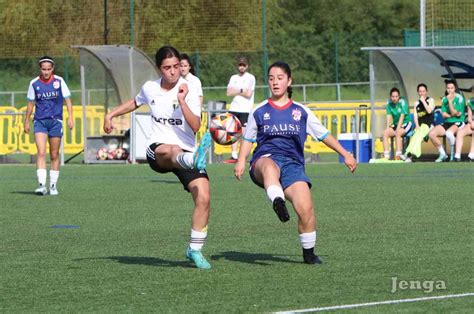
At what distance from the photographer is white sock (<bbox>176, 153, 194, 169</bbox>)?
9977 mm

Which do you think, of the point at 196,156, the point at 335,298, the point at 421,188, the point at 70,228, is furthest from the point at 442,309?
the point at 421,188

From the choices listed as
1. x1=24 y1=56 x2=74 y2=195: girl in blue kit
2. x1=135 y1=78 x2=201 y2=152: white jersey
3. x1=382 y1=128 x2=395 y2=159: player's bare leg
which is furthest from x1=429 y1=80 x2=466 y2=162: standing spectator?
x1=135 y1=78 x2=201 y2=152: white jersey

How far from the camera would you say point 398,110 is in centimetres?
2702

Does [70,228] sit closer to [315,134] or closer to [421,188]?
[315,134]

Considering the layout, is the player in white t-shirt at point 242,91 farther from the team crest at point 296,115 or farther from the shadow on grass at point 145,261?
the team crest at point 296,115

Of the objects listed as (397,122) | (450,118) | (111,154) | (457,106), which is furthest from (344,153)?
(111,154)

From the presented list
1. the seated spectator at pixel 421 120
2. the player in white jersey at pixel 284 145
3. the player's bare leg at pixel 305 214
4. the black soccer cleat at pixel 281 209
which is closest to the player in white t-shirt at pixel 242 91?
the seated spectator at pixel 421 120

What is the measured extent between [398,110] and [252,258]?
55.0ft

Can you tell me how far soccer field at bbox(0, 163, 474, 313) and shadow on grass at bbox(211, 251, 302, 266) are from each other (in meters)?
0.02

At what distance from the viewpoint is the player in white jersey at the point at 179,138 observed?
32.8 feet

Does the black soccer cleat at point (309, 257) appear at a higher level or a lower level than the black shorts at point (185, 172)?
lower

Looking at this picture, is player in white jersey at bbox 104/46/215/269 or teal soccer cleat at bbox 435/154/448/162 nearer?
player in white jersey at bbox 104/46/215/269

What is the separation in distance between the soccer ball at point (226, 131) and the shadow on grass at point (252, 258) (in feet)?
3.67

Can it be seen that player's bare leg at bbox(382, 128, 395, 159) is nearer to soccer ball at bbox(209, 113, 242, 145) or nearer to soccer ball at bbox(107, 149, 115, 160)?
soccer ball at bbox(107, 149, 115, 160)
